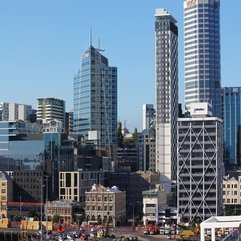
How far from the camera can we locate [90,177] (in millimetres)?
119250

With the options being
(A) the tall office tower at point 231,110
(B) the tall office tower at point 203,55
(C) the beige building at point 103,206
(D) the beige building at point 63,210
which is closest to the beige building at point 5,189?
(D) the beige building at point 63,210

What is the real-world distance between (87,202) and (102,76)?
6716 cm

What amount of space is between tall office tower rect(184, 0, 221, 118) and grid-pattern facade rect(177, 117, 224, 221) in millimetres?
69919

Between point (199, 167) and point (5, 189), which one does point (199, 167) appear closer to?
point (199, 167)

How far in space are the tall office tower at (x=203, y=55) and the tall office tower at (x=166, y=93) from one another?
15362 millimetres

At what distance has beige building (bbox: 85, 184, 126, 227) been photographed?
10406 centimetres

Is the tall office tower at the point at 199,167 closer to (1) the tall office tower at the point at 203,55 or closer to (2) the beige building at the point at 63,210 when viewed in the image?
(2) the beige building at the point at 63,210

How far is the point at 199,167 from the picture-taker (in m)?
102

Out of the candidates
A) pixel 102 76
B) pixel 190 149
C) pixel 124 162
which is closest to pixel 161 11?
pixel 102 76

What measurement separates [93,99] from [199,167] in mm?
69953

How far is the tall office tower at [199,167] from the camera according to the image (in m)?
102

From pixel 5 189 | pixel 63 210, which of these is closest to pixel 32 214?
pixel 63 210

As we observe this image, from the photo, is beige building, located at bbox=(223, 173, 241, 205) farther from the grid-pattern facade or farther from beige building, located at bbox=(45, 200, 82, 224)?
beige building, located at bbox=(45, 200, 82, 224)

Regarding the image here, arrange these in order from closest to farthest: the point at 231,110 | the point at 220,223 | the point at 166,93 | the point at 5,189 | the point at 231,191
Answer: the point at 220,223
the point at 5,189
the point at 231,191
the point at 166,93
the point at 231,110
